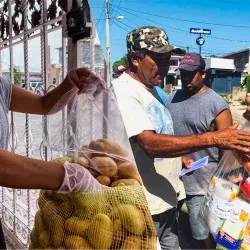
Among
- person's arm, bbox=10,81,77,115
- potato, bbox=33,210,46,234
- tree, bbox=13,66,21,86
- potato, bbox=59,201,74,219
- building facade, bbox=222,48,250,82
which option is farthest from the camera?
tree, bbox=13,66,21,86

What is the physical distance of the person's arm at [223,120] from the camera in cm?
115

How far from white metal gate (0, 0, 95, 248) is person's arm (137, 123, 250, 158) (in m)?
0.99

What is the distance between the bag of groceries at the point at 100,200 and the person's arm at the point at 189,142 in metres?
0.11

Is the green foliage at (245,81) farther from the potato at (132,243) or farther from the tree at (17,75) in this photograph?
the tree at (17,75)

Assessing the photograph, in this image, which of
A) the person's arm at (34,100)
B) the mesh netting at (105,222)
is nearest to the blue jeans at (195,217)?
the mesh netting at (105,222)

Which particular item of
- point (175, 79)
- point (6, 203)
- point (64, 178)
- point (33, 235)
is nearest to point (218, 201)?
point (175, 79)

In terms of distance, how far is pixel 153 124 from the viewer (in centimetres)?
125

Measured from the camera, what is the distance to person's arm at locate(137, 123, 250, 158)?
114cm

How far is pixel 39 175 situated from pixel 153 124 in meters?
0.39

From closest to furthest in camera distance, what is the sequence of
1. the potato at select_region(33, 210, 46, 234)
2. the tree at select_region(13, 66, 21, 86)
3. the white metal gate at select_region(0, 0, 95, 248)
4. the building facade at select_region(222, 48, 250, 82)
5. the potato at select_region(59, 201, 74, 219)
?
the building facade at select_region(222, 48, 250, 82) → the potato at select_region(59, 201, 74, 219) → the potato at select_region(33, 210, 46, 234) → the white metal gate at select_region(0, 0, 95, 248) → the tree at select_region(13, 66, 21, 86)

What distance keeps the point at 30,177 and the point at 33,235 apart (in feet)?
1.58

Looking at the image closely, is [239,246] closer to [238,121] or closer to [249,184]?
[249,184]

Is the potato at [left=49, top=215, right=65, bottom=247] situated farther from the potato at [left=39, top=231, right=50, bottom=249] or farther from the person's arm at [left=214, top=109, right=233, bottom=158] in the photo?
the person's arm at [left=214, top=109, right=233, bottom=158]

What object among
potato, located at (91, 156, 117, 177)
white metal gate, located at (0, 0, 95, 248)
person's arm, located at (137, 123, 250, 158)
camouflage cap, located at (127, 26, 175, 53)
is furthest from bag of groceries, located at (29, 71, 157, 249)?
white metal gate, located at (0, 0, 95, 248)
